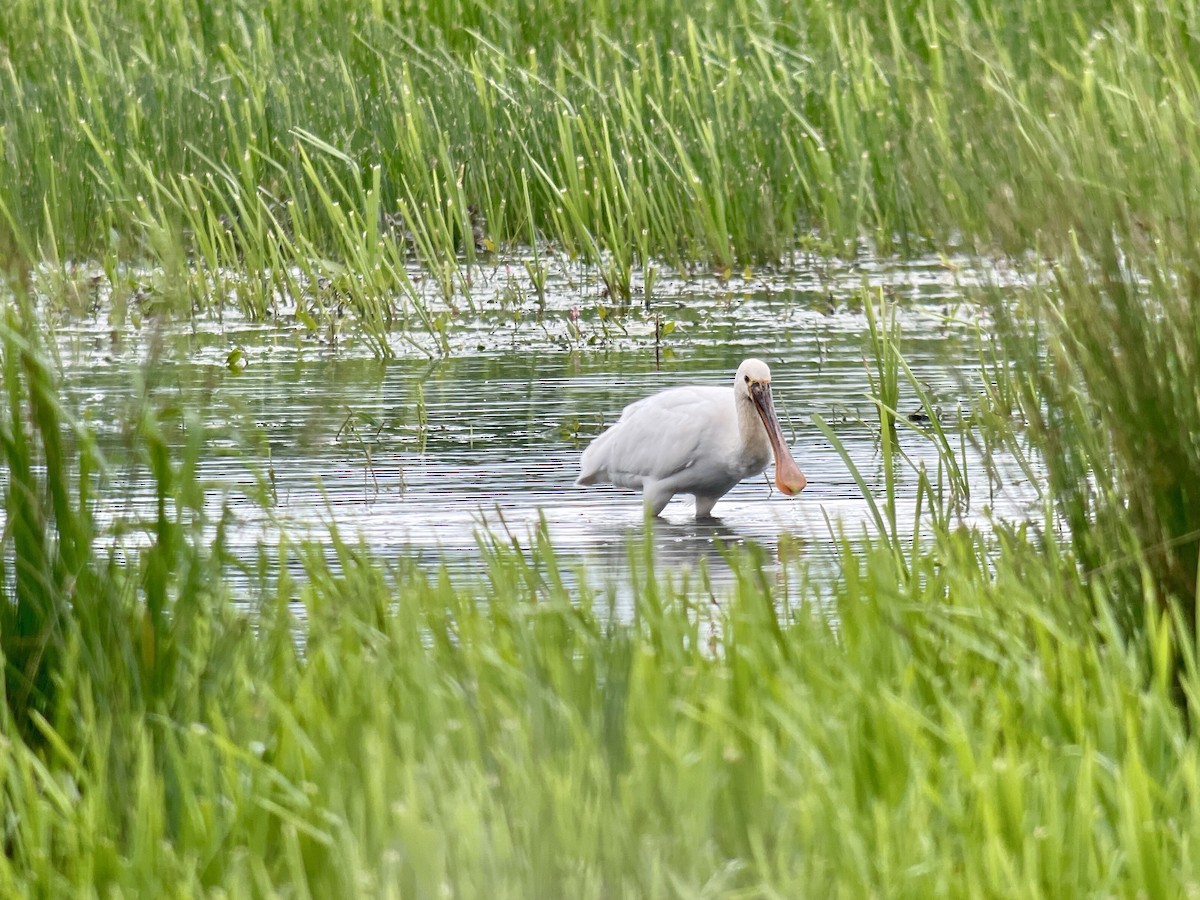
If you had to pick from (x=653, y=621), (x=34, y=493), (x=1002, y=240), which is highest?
(x=1002, y=240)

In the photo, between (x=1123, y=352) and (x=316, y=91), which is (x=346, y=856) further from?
(x=316, y=91)

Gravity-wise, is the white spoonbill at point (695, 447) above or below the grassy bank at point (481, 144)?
below

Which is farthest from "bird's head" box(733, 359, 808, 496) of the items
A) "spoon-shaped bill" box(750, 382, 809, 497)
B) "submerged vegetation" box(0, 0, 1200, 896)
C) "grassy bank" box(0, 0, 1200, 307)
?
"grassy bank" box(0, 0, 1200, 307)

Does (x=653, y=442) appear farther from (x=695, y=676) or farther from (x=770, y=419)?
(x=695, y=676)

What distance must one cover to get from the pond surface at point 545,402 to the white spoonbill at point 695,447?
10cm

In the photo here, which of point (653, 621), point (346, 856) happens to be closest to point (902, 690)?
point (653, 621)

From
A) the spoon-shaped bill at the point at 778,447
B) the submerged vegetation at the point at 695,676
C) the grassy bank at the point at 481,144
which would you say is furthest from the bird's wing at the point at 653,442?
the grassy bank at the point at 481,144

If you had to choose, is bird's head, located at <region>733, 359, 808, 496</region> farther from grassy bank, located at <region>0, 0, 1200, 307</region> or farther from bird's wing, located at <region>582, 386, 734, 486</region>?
grassy bank, located at <region>0, 0, 1200, 307</region>

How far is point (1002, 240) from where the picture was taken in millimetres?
3596

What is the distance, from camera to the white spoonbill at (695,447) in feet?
21.2

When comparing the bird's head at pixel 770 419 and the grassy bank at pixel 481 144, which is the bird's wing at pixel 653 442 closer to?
the bird's head at pixel 770 419

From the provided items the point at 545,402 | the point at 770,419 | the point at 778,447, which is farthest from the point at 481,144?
the point at 778,447

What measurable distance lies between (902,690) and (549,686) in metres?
0.50

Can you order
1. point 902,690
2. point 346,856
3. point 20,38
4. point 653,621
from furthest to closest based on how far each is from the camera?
point 20,38 < point 653,621 < point 902,690 < point 346,856
